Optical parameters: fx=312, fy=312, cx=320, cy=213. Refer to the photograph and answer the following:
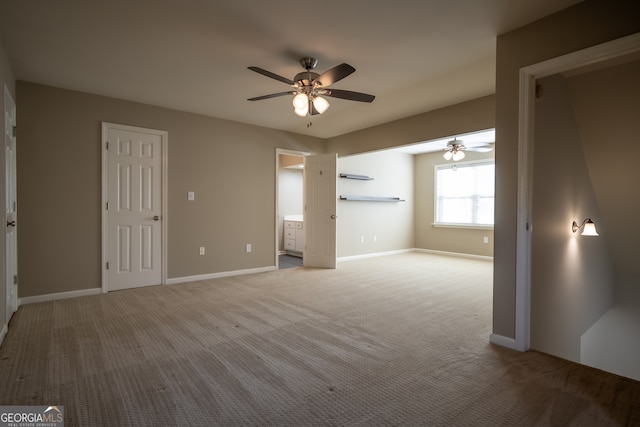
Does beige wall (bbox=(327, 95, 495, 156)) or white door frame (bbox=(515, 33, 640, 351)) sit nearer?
white door frame (bbox=(515, 33, 640, 351))

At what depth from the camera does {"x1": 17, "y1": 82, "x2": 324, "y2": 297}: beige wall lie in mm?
3625

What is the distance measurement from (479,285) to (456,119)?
241 centimetres

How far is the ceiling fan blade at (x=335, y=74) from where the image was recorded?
8.11 feet

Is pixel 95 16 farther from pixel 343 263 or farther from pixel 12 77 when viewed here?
pixel 343 263

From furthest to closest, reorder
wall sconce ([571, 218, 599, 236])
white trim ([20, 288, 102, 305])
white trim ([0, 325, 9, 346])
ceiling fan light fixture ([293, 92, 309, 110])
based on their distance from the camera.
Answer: white trim ([20, 288, 102, 305]) < wall sconce ([571, 218, 599, 236]) < ceiling fan light fixture ([293, 92, 309, 110]) < white trim ([0, 325, 9, 346])

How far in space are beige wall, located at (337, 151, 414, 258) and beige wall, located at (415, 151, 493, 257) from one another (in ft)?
0.68

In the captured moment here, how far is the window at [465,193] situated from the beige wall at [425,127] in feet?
9.82

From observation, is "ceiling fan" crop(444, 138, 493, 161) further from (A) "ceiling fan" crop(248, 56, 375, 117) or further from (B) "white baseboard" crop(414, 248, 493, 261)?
(A) "ceiling fan" crop(248, 56, 375, 117)

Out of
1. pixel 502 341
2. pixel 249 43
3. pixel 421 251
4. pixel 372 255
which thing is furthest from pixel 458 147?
pixel 249 43

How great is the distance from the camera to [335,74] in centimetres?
264

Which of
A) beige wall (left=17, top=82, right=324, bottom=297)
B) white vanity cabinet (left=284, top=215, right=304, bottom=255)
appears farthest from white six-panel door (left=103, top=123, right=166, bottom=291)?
white vanity cabinet (left=284, top=215, right=304, bottom=255)

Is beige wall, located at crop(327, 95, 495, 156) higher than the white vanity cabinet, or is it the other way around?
beige wall, located at crop(327, 95, 495, 156)

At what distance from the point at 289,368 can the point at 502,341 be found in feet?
5.76

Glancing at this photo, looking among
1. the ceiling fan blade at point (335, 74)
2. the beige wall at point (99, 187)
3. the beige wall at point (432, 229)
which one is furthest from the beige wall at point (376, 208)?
the ceiling fan blade at point (335, 74)
